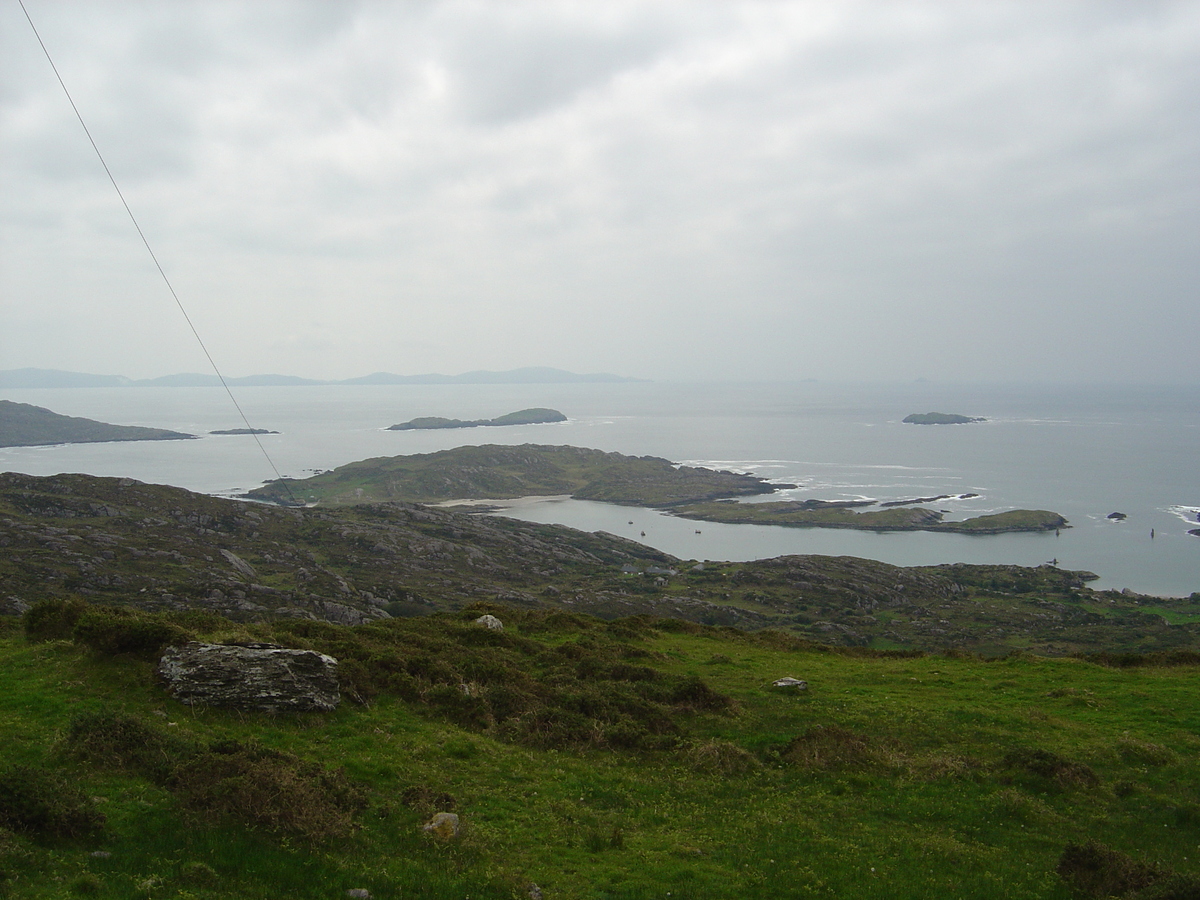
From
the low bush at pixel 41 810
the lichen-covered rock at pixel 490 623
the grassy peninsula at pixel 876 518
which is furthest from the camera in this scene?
the grassy peninsula at pixel 876 518

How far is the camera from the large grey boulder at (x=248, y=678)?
663 inches

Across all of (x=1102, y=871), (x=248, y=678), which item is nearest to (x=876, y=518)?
(x=1102, y=871)

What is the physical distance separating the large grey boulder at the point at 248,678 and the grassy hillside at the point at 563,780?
40 cm

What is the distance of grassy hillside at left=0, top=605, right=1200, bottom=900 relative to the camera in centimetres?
1144

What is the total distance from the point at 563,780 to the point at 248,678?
8.29 metres

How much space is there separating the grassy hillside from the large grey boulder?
40 cm

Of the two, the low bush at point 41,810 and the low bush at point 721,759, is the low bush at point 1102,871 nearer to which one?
the low bush at point 721,759

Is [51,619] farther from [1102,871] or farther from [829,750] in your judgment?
[1102,871]

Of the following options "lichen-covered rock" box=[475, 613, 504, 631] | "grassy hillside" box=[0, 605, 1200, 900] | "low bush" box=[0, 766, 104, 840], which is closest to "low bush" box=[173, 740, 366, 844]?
"grassy hillside" box=[0, 605, 1200, 900]

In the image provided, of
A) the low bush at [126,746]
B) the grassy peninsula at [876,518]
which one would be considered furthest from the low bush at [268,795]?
the grassy peninsula at [876,518]

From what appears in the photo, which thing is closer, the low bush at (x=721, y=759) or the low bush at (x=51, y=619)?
the low bush at (x=721, y=759)

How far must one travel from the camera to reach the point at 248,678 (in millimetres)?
17203

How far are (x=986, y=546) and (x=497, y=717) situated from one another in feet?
468

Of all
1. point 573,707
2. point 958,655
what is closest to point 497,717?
point 573,707
